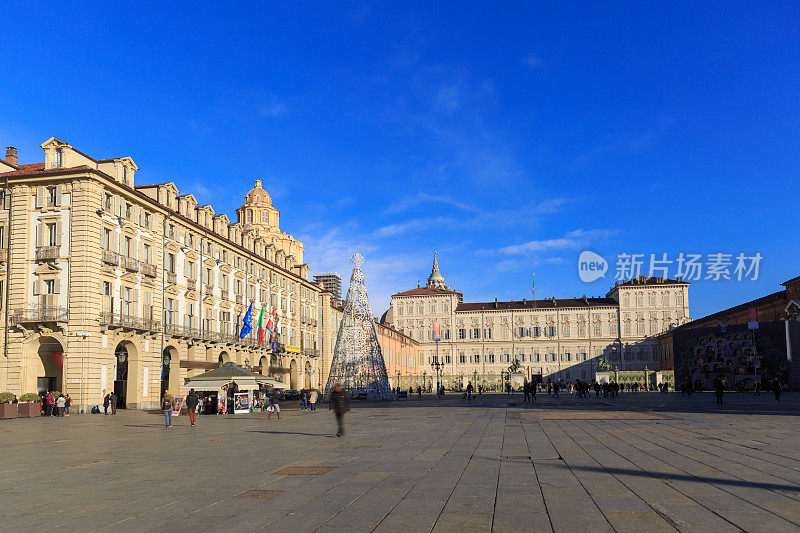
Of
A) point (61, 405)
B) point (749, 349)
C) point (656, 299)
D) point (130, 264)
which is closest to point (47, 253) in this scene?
point (130, 264)

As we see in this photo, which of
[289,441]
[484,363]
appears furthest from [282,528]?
[484,363]

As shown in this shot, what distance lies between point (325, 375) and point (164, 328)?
3954 centimetres

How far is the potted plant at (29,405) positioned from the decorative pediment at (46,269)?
698 cm

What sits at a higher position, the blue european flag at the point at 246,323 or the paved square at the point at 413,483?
Result: the blue european flag at the point at 246,323

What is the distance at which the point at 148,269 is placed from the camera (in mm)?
45219

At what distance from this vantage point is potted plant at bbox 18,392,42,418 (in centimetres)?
3616

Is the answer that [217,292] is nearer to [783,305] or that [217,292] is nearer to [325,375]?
[325,375]

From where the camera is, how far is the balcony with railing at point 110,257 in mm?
40844

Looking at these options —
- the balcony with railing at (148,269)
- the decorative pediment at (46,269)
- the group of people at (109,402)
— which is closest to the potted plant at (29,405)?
the group of people at (109,402)

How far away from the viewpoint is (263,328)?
202ft

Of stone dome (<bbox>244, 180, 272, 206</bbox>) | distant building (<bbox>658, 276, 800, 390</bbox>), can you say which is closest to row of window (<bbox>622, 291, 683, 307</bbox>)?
distant building (<bbox>658, 276, 800, 390</bbox>)

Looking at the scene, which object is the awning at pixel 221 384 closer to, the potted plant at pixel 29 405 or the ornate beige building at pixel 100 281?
the ornate beige building at pixel 100 281

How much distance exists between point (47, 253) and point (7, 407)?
954 cm

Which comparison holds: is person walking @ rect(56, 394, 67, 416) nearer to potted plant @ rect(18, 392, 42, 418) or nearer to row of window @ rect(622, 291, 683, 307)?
potted plant @ rect(18, 392, 42, 418)
